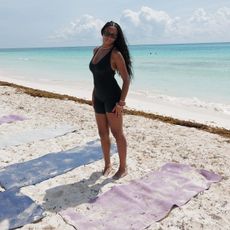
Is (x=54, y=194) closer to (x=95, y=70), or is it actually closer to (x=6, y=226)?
(x=6, y=226)

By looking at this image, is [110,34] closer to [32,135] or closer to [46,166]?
[46,166]

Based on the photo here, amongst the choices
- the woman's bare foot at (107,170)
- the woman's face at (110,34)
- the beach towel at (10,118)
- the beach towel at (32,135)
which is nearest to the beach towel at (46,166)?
the woman's bare foot at (107,170)

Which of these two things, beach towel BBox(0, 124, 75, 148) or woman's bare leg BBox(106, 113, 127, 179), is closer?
woman's bare leg BBox(106, 113, 127, 179)

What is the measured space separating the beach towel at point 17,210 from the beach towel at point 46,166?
343 mm

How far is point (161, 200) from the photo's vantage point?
400 cm

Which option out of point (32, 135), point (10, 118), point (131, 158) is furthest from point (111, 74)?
point (10, 118)

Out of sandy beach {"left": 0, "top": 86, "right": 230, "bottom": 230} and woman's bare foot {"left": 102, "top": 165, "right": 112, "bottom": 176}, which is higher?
woman's bare foot {"left": 102, "top": 165, "right": 112, "bottom": 176}

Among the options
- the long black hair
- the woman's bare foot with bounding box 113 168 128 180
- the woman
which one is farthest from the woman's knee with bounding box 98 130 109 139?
the long black hair

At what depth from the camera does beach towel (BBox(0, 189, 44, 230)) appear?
140 inches

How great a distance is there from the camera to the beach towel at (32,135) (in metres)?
6.25

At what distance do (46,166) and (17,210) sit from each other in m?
1.31

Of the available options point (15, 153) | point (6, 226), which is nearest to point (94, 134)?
point (15, 153)

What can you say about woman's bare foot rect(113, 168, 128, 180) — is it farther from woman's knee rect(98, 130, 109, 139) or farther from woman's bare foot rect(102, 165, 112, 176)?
woman's knee rect(98, 130, 109, 139)

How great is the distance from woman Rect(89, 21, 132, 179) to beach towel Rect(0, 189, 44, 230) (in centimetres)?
130
